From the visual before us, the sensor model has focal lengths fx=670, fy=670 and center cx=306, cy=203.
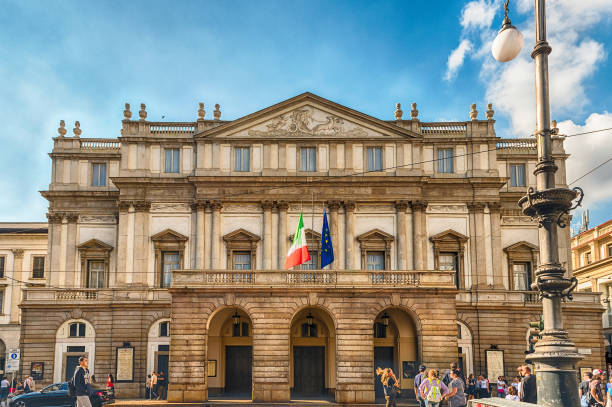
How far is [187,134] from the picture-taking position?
1734 inches

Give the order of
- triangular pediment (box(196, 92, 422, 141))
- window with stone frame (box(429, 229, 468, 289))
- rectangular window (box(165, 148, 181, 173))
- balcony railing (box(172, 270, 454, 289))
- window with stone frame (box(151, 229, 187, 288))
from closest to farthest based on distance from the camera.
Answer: balcony railing (box(172, 270, 454, 289)) < window with stone frame (box(151, 229, 187, 288)) < window with stone frame (box(429, 229, 468, 289)) < triangular pediment (box(196, 92, 422, 141)) < rectangular window (box(165, 148, 181, 173))

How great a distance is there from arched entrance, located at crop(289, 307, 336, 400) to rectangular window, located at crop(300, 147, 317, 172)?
9.76m

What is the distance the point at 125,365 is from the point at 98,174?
42.0ft

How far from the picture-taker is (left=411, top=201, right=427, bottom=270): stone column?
1640 inches

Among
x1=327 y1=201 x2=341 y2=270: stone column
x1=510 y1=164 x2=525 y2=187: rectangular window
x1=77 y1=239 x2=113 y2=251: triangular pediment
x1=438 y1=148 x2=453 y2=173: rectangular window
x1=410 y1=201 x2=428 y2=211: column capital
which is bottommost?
x1=77 y1=239 x2=113 y2=251: triangular pediment

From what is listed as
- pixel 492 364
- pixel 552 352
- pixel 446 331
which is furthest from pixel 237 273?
pixel 552 352

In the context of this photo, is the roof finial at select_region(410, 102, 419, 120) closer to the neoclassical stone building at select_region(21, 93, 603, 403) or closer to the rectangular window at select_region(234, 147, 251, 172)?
the neoclassical stone building at select_region(21, 93, 603, 403)

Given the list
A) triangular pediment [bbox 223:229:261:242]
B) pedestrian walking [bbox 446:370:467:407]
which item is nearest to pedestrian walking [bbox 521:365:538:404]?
pedestrian walking [bbox 446:370:467:407]

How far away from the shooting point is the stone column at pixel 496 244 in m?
42.3

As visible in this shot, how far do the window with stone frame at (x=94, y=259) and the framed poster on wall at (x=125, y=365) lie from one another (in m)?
4.89

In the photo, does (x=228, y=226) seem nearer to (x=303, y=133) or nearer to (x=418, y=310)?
(x=303, y=133)

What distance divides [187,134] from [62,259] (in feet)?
37.4

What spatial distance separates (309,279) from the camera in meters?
34.2

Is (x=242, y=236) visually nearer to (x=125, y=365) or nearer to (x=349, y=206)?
(x=349, y=206)
